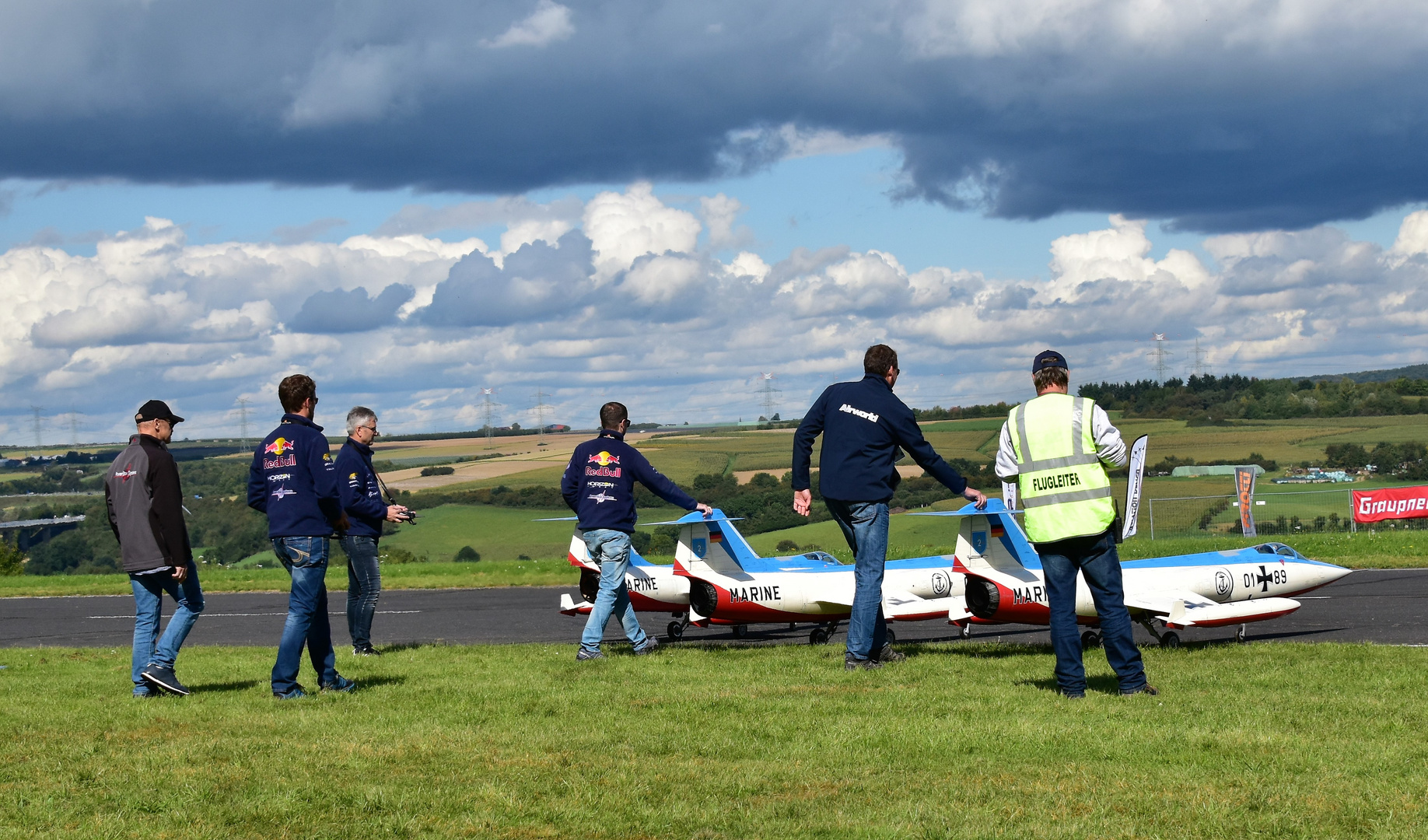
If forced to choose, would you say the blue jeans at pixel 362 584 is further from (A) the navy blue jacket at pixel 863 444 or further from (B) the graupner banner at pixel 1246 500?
(B) the graupner banner at pixel 1246 500

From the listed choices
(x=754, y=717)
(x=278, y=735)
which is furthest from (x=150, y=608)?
(x=754, y=717)

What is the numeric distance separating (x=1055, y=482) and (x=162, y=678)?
6339 mm

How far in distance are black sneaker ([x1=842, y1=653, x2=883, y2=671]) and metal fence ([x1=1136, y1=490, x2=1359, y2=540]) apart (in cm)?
2700

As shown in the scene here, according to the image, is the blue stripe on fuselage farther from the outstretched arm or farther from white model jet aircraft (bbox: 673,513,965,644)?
the outstretched arm

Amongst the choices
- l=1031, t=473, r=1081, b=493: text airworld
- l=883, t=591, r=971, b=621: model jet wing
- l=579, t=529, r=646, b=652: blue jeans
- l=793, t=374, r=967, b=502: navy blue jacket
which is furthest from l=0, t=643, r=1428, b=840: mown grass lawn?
l=883, t=591, r=971, b=621: model jet wing

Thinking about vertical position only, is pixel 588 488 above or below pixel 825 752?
above

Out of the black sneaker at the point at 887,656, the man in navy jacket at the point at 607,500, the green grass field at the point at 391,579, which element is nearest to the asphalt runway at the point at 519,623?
the green grass field at the point at 391,579

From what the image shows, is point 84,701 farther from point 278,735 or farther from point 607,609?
point 607,609

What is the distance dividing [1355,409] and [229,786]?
7635 centimetres

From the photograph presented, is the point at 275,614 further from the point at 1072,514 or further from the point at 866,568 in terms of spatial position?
the point at 1072,514

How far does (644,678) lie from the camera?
8906 mm

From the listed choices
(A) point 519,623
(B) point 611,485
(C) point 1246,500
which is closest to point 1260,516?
(C) point 1246,500

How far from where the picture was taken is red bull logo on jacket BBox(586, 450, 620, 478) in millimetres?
10336

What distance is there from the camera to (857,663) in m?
9.14
